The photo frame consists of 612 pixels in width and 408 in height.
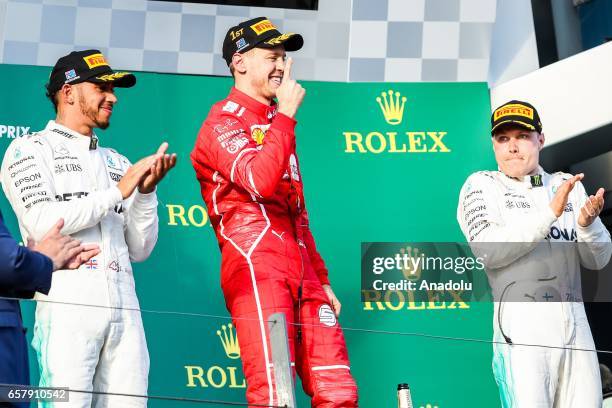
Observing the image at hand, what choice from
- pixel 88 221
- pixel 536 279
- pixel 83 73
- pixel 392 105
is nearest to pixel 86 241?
pixel 88 221

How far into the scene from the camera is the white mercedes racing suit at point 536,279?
377cm

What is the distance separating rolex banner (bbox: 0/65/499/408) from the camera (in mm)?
4711

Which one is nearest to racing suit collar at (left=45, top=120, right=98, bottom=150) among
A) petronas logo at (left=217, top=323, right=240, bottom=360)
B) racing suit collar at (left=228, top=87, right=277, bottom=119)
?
racing suit collar at (left=228, top=87, right=277, bottom=119)

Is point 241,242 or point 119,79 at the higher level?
point 119,79

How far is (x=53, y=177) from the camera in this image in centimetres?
367

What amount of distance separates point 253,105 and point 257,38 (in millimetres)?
237

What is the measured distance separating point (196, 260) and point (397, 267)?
782mm

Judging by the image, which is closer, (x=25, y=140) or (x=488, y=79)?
(x=25, y=140)

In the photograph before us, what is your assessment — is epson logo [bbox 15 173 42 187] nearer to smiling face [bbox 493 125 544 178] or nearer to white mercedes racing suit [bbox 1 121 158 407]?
white mercedes racing suit [bbox 1 121 158 407]

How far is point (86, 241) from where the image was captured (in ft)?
11.8

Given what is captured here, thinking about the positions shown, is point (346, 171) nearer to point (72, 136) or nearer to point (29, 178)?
point (72, 136)

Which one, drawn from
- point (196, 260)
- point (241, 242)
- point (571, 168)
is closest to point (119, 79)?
point (241, 242)

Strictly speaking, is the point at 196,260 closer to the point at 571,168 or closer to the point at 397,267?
the point at 397,267

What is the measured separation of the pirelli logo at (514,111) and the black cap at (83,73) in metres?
1.33
